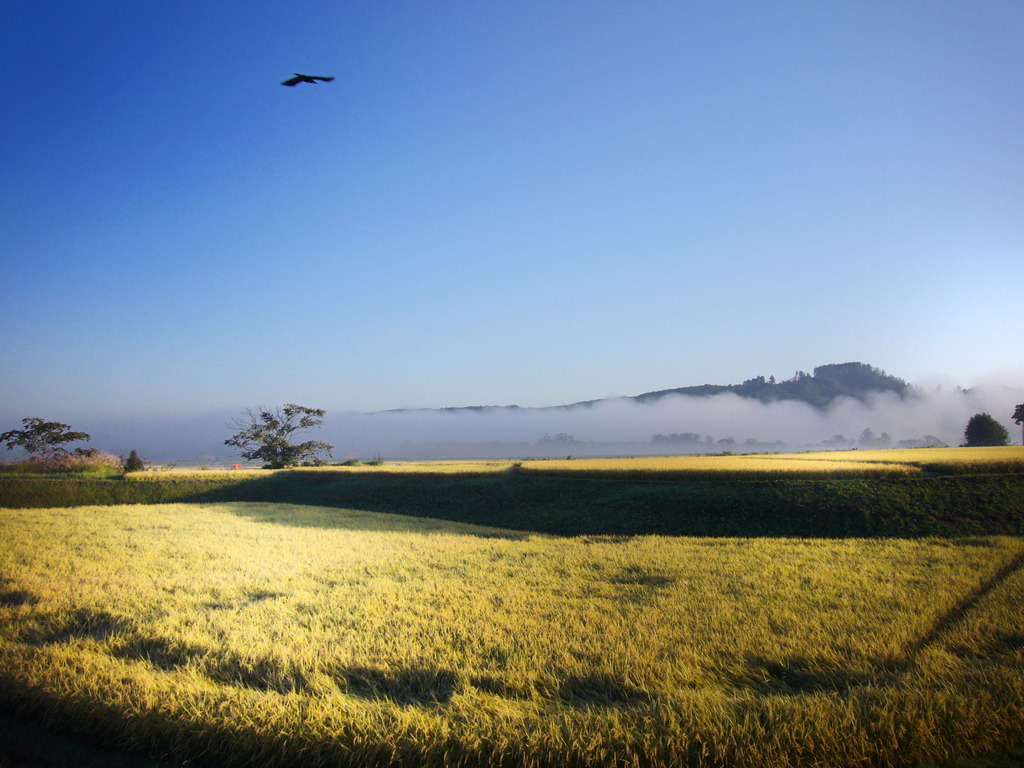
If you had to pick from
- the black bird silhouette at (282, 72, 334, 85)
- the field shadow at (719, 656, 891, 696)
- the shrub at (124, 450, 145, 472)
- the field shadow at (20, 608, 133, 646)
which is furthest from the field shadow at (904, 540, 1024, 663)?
the shrub at (124, 450, 145, 472)

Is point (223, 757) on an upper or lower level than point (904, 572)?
upper

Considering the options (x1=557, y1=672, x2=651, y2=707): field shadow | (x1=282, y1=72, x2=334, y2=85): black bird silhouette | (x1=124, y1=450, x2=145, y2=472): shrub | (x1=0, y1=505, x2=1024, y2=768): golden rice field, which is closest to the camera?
(x1=0, y1=505, x2=1024, y2=768): golden rice field

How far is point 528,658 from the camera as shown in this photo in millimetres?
5633

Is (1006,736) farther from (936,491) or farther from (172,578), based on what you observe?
(936,491)

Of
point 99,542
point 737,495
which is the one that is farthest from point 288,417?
point 737,495

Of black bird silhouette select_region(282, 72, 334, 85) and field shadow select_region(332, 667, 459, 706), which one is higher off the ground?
black bird silhouette select_region(282, 72, 334, 85)

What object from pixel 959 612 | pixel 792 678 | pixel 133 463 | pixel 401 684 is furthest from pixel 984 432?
pixel 133 463

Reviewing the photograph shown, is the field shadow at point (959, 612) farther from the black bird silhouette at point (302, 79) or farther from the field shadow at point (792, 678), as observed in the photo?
the black bird silhouette at point (302, 79)

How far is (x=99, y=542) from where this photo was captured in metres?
14.5

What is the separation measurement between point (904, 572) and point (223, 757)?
38.9 feet

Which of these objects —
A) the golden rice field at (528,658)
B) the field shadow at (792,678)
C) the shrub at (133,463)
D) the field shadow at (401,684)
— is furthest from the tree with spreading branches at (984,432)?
the shrub at (133,463)

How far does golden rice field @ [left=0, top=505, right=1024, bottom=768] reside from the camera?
3.93m

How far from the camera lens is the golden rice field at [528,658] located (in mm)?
3932

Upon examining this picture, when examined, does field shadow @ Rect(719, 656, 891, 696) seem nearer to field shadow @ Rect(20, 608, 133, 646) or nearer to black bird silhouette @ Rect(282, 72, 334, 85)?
field shadow @ Rect(20, 608, 133, 646)
